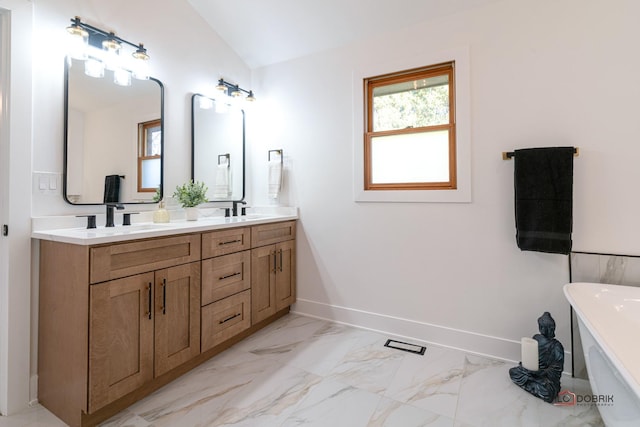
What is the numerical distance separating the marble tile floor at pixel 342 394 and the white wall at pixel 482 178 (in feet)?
1.18

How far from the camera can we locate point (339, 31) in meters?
2.60

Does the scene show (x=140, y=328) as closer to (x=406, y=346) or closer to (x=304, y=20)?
(x=406, y=346)

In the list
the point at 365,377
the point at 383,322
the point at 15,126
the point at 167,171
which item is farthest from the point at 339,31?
the point at 365,377

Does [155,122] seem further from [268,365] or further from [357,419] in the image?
[357,419]

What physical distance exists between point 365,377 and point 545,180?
5.45ft

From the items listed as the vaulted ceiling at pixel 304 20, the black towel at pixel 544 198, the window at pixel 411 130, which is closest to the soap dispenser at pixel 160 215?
the window at pixel 411 130

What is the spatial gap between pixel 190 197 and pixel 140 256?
0.82 m

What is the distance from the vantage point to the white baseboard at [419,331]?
214cm

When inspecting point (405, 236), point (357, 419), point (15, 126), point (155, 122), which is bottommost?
point (357, 419)

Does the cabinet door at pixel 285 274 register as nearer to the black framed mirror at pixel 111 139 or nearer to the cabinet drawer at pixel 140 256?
the cabinet drawer at pixel 140 256

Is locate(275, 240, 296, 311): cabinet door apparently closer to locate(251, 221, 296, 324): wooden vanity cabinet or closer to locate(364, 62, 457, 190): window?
locate(251, 221, 296, 324): wooden vanity cabinet

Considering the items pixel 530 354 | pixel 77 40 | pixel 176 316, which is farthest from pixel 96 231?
pixel 530 354

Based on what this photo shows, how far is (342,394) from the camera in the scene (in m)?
1.79

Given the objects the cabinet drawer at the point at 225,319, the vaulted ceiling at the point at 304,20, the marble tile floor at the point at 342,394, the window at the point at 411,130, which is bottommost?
the marble tile floor at the point at 342,394
